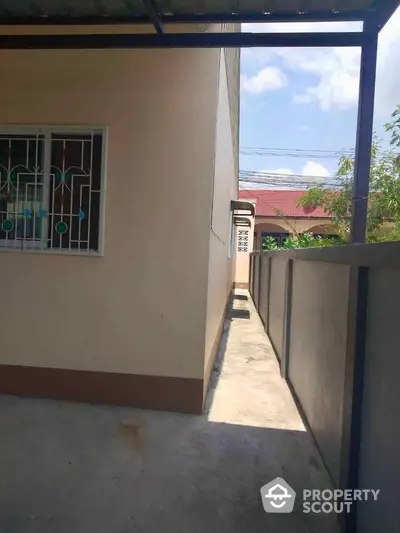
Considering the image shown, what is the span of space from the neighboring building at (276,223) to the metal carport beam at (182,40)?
612 inches

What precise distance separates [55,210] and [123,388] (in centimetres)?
176

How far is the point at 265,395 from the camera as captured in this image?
4.57 meters

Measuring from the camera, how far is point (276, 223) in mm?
21125

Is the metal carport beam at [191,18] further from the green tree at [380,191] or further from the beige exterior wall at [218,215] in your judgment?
the green tree at [380,191]

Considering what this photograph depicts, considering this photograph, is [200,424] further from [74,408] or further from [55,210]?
[55,210]

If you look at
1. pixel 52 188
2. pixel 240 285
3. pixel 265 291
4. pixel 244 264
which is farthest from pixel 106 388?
pixel 240 285

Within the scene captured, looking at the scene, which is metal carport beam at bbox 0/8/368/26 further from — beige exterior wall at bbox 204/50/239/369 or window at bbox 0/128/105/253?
window at bbox 0/128/105/253

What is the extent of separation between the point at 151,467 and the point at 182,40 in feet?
10.6

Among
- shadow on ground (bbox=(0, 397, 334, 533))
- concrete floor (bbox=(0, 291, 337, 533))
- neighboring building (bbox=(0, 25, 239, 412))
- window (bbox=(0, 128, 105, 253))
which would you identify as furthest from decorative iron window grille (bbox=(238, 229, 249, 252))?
shadow on ground (bbox=(0, 397, 334, 533))

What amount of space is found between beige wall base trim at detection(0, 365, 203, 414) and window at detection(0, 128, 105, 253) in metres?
1.16

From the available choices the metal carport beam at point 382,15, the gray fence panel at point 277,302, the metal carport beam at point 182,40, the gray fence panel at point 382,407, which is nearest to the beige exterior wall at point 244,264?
the gray fence panel at point 277,302

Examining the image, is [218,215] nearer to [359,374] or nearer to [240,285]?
[359,374]

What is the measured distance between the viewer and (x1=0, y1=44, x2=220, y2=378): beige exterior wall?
382cm

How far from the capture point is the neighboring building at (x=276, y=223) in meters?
19.9
